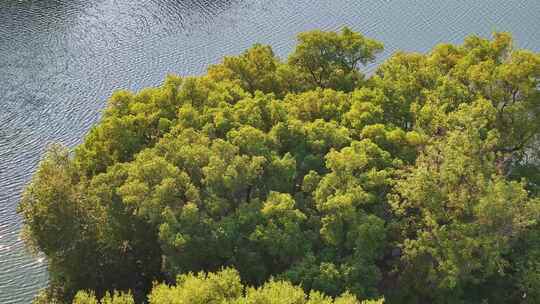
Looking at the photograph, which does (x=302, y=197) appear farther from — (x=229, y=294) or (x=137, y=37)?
(x=137, y=37)

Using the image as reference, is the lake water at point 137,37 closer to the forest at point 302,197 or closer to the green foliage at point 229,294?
the forest at point 302,197

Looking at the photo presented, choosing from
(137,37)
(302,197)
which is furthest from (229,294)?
(137,37)

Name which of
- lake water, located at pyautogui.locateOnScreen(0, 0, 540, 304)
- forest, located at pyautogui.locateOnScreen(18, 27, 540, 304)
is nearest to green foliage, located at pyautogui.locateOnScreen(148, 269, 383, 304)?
forest, located at pyautogui.locateOnScreen(18, 27, 540, 304)

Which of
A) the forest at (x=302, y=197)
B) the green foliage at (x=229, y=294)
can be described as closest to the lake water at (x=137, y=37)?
the forest at (x=302, y=197)

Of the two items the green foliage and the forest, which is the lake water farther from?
the green foliage

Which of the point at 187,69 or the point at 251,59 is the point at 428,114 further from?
the point at 187,69

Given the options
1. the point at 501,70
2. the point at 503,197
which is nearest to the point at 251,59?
the point at 501,70
